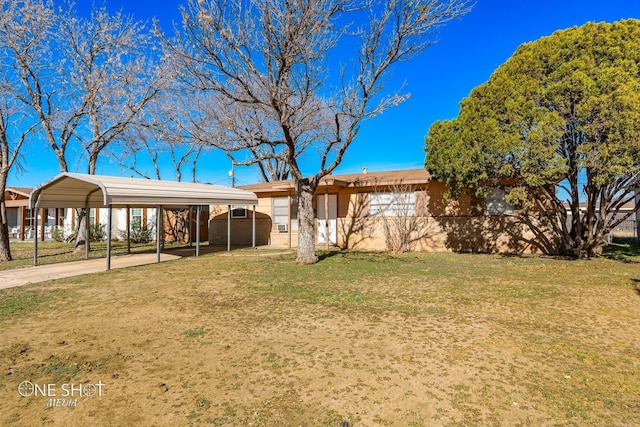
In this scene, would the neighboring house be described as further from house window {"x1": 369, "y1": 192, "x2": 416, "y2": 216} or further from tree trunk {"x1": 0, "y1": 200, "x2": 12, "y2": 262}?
tree trunk {"x1": 0, "y1": 200, "x2": 12, "y2": 262}

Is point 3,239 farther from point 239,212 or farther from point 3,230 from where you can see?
point 239,212

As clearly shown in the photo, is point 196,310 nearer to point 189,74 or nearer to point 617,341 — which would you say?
point 617,341

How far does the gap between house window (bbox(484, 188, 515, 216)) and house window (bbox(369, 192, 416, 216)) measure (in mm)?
2606

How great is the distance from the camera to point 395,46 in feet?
30.4

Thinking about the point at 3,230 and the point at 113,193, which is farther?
the point at 3,230

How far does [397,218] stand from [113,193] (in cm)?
944

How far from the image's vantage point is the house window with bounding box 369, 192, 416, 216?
13.7m

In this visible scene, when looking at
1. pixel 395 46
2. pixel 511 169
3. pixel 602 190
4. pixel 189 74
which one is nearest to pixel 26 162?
pixel 189 74

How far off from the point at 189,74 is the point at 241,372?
8.24m

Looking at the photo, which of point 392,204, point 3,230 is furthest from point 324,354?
point 3,230

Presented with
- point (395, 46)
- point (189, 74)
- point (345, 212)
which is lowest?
point (345, 212)

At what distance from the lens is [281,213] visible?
16.4 meters

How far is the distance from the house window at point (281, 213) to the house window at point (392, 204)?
11.8 feet

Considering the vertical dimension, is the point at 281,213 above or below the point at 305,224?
above
